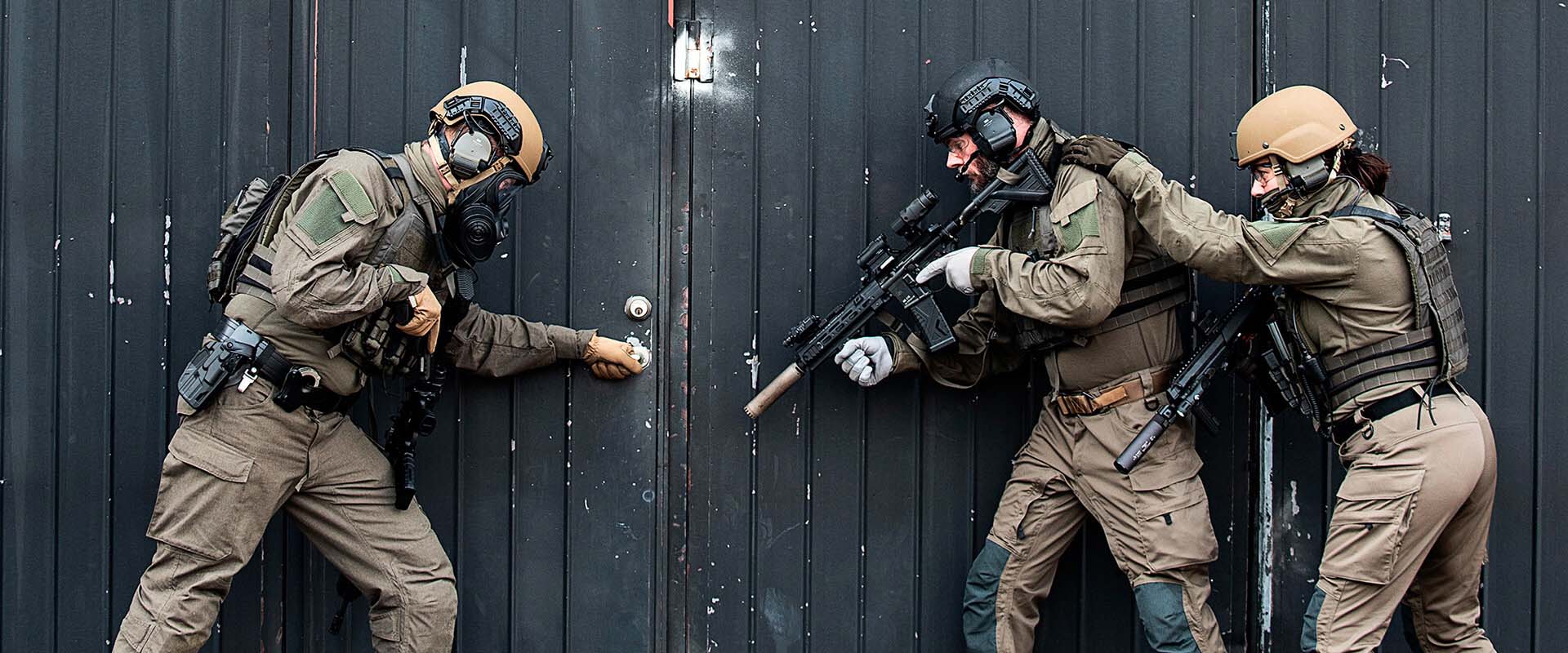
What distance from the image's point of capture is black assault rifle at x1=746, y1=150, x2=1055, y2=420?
384cm

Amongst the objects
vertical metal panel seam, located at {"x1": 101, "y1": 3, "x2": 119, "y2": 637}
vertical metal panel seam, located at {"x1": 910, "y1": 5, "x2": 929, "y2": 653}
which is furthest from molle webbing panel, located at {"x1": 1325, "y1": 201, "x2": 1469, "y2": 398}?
vertical metal panel seam, located at {"x1": 101, "y1": 3, "x2": 119, "y2": 637}

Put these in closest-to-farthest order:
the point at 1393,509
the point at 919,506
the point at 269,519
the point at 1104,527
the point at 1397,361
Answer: the point at 1393,509, the point at 1397,361, the point at 269,519, the point at 1104,527, the point at 919,506

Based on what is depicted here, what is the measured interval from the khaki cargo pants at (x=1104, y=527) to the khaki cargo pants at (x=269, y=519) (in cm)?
161

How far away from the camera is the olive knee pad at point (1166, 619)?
140 inches

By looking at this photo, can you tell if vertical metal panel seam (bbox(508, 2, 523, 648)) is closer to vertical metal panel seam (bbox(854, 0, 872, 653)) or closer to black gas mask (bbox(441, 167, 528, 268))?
black gas mask (bbox(441, 167, 528, 268))

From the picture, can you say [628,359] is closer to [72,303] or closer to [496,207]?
[496,207]

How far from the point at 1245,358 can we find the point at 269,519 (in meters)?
2.84

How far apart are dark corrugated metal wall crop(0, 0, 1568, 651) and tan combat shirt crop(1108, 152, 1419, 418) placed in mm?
579

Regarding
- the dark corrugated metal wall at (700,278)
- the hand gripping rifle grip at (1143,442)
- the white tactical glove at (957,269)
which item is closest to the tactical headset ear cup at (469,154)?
the dark corrugated metal wall at (700,278)

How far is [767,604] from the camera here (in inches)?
165

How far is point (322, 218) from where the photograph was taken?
344 cm

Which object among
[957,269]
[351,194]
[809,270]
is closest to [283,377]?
[351,194]

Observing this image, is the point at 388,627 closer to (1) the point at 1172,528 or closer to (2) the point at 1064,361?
(2) the point at 1064,361

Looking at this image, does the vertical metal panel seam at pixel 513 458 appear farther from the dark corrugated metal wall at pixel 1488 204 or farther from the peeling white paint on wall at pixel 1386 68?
the peeling white paint on wall at pixel 1386 68
